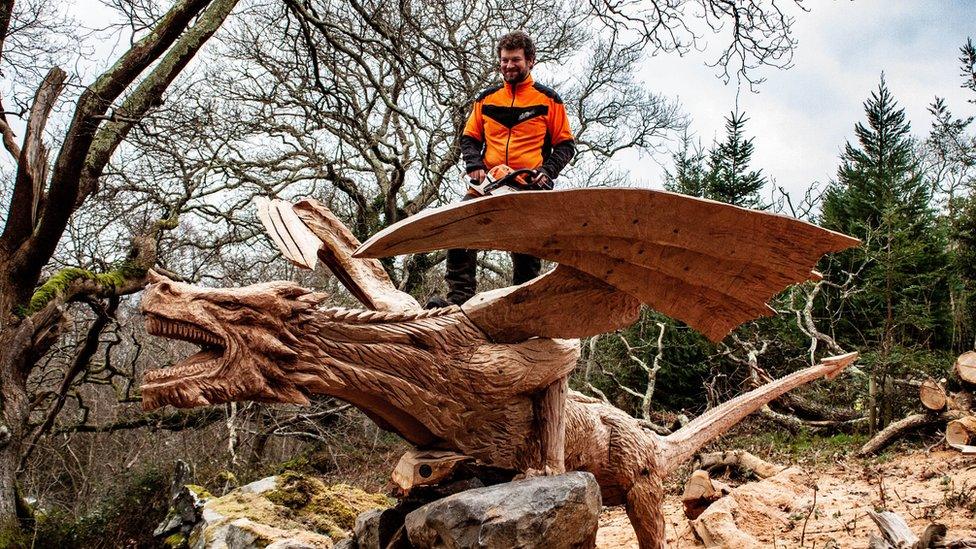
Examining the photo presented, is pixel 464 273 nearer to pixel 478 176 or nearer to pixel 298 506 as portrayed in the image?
pixel 478 176

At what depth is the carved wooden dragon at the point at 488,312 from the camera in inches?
84.2

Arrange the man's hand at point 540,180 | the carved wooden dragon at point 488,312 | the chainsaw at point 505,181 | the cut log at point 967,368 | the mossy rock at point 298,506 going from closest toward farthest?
the carved wooden dragon at point 488,312
the chainsaw at point 505,181
the man's hand at point 540,180
the mossy rock at point 298,506
the cut log at point 967,368

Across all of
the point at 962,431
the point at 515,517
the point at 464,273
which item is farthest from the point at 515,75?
the point at 962,431

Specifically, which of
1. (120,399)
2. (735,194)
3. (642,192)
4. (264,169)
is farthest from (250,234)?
(735,194)

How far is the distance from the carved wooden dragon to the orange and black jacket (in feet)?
3.09

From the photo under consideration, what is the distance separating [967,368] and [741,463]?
8.05ft

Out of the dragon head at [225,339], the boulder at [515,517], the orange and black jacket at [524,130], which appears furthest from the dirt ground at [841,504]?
the dragon head at [225,339]

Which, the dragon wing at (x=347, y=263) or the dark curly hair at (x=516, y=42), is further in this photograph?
the dark curly hair at (x=516, y=42)

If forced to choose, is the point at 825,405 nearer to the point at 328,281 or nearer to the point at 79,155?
the point at 328,281

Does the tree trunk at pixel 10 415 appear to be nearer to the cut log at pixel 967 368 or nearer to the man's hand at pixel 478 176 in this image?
the man's hand at pixel 478 176

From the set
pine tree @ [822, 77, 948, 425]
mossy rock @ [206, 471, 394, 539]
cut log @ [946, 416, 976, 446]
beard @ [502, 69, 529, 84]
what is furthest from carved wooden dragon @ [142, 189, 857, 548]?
pine tree @ [822, 77, 948, 425]

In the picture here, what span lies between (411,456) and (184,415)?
6.70 metres

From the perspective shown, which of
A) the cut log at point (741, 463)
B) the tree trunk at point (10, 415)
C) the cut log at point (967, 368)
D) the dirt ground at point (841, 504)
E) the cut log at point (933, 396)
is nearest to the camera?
the dirt ground at point (841, 504)

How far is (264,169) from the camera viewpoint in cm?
858
